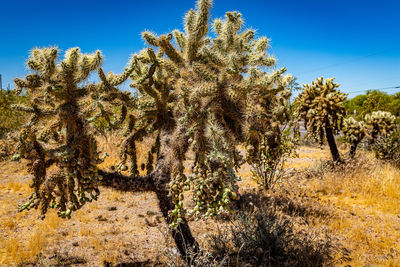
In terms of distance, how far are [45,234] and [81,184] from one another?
3.07 m

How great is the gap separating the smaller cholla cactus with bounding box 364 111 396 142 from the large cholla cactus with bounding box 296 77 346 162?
7.19ft

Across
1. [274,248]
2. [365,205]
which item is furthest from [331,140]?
[274,248]

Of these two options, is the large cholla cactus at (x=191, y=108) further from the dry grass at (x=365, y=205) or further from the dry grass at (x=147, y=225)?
the dry grass at (x=365, y=205)

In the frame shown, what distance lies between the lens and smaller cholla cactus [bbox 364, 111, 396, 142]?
821cm

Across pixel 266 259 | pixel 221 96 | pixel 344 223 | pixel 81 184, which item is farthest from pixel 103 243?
pixel 344 223

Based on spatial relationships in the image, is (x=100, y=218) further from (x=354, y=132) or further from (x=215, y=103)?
(x=354, y=132)

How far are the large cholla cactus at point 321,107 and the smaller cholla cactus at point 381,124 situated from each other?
219 cm

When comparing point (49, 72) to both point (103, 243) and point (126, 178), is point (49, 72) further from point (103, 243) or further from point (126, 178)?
point (103, 243)

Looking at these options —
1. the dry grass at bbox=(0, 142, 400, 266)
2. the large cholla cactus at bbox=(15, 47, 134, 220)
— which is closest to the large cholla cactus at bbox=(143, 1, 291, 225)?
Answer: the large cholla cactus at bbox=(15, 47, 134, 220)

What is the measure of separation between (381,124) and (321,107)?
2.98 meters

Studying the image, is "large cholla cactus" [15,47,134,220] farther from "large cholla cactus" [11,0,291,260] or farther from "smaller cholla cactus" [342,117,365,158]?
"smaller cholla cactus" [342,117,365,158]

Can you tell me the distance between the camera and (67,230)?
17.1 ft

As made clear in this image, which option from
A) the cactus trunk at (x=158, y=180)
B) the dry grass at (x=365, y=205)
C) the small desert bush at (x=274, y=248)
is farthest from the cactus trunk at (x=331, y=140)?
the cactus trunk at (x=158, y=180)

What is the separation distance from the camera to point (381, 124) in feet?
27.1
